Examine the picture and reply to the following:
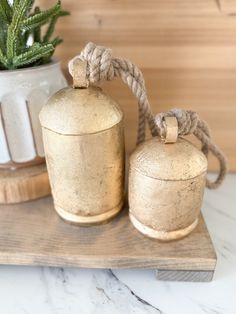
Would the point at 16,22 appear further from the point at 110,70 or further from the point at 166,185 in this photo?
the point at 166,185

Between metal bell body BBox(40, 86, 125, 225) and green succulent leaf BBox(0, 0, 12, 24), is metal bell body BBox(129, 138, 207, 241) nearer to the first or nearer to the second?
metal bell body BBox(40, 86, 125, 225)

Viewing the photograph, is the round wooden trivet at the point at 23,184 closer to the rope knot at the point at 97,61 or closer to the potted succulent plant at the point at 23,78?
the potted succulent plant at the point at 23,78

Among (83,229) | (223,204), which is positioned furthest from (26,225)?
(223,204)

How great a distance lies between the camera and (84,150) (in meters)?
0.38

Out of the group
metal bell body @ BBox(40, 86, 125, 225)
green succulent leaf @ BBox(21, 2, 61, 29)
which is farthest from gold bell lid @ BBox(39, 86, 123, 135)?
green succulent leaf @ BBox(21, 2, 61, 29)

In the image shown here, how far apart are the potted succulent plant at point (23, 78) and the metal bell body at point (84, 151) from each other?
0.21 ft

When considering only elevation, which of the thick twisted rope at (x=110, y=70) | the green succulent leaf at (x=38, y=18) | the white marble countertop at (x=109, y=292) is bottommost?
the white marble countertop at (x=109, y=292)

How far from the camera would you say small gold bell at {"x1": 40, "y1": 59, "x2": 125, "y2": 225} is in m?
0.37

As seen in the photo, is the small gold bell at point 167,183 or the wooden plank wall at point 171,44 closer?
the small gold bell at point 167,183

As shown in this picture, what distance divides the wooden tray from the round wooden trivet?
0.05 metres

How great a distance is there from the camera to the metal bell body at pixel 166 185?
364 mm

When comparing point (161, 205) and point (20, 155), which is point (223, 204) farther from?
point (20, 155)

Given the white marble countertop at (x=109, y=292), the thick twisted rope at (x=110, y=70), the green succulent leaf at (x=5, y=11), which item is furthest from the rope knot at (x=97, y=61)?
the white marble countertop at (x=109, y=292)

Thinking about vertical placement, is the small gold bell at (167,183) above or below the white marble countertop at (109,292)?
above
